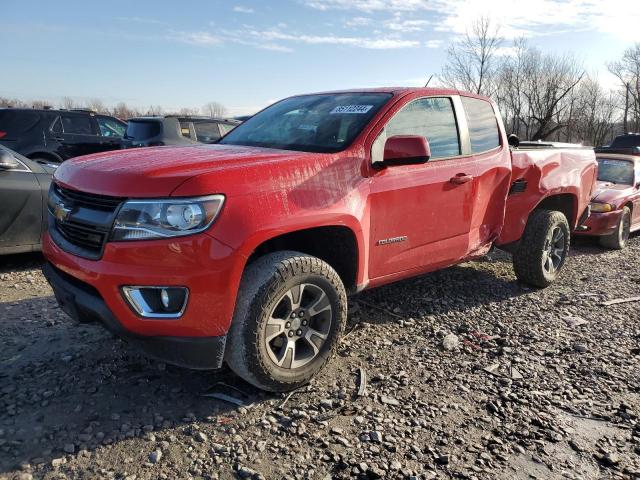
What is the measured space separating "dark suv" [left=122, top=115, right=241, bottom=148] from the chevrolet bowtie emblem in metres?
7.09

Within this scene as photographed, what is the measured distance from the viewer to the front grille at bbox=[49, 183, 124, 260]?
8.51 ft

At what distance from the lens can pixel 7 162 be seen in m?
4.98

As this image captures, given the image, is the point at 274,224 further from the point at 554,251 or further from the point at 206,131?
the point at 206,131

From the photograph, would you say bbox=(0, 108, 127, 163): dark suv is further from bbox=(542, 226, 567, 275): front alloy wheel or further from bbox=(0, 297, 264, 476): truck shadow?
→ bbox=(542, 226, 567, 275): front alloy wheel

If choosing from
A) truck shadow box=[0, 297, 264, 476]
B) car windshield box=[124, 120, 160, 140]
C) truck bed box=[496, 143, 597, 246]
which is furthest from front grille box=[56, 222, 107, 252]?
car windshield box=[124, 120, 160, 140]

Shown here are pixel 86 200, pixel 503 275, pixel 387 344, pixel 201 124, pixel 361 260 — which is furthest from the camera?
pixel 201 124

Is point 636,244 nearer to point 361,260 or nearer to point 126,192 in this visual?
point 361,260

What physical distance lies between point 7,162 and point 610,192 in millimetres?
8091

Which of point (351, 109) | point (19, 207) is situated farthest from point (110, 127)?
point (351, 109)

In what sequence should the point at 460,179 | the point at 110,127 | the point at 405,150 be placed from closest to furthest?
the point at 405,150, the point at 460,179, the point at 110,127

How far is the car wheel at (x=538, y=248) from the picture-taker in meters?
4.95

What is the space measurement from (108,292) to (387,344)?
2024mm

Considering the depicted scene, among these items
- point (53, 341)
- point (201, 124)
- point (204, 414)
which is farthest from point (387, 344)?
point (201, 124)

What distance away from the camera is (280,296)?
2797 mm
